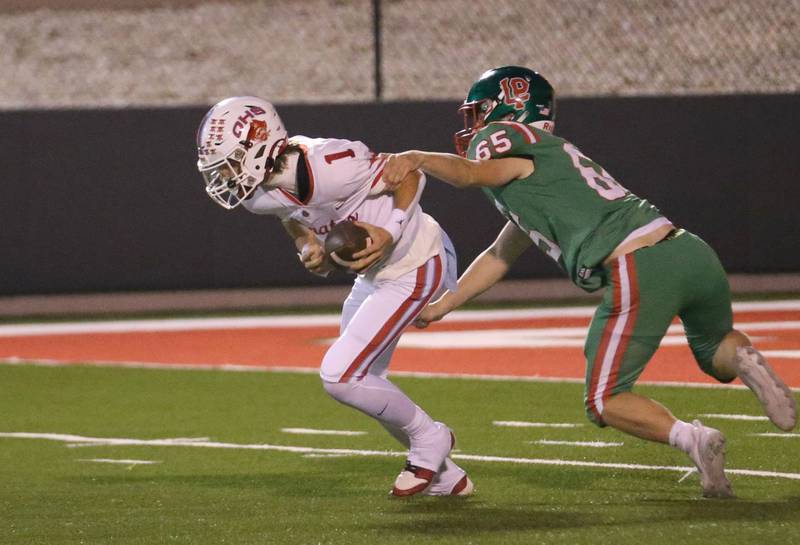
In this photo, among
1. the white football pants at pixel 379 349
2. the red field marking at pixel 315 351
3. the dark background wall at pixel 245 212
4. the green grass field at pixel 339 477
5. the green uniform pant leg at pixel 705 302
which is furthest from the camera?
the dark background wall at pixel 245 212

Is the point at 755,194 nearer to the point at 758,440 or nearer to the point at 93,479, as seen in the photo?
the point at 758,440

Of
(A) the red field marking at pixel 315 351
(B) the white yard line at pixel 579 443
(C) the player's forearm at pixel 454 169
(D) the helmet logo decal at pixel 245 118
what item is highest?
(D) the helmet logo decal at pixel 245 118

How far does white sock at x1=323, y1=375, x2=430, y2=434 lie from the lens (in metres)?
6.79

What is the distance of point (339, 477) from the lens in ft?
24.7

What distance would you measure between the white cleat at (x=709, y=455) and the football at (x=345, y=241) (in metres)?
1.49

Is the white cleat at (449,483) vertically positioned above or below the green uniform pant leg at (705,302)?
below

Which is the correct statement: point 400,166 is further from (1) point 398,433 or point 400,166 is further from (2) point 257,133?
(1) point 398,433

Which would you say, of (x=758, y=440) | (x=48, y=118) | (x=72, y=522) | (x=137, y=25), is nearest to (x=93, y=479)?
(x=72, y=522)

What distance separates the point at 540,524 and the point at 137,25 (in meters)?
19.9

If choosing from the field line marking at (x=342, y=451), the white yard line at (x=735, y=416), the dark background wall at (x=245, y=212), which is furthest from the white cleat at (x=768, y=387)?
the dark background wall at (x=245, y=212)

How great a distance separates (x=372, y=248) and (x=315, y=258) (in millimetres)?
268

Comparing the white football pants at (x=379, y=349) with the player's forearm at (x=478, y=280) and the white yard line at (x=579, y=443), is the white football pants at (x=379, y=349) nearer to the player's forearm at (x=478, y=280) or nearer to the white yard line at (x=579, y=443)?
the player's forearm at (x=478, y=280)

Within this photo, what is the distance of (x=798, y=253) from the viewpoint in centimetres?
1758

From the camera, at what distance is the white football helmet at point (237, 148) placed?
6566mm
